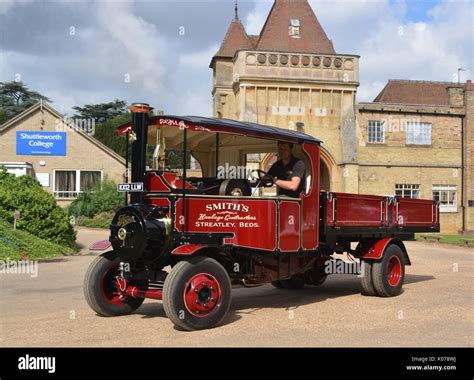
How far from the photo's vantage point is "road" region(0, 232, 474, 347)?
732 centimetres

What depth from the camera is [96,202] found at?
35.0m

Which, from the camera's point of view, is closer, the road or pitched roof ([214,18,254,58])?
the road

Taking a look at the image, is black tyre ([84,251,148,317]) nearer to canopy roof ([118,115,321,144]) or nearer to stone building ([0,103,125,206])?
canopy roof ([118,115,321,144])

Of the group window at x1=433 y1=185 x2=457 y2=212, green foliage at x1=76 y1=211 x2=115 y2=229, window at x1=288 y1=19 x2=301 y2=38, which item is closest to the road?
green foliage at x1=76 y1=211 x2=115 y2=229

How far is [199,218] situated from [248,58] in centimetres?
2750

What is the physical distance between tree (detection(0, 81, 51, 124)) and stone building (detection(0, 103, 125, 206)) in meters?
26.4

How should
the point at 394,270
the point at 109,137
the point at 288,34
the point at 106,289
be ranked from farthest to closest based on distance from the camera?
the point at 109,137 → the point at 288,34 → the point at 394,270 → the point at 106,289

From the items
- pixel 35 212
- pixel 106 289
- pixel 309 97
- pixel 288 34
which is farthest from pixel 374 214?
pixel 288 34

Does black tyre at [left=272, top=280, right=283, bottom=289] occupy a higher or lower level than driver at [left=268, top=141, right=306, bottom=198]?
lower

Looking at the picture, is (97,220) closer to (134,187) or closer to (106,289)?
(106,289)

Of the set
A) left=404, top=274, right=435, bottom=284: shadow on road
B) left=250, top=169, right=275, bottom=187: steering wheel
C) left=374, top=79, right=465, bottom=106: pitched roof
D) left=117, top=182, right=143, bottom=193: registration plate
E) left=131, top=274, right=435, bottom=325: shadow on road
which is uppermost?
left=374, top=79, right=465, bottom=106: pitched roof

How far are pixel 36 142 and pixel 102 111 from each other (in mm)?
30871

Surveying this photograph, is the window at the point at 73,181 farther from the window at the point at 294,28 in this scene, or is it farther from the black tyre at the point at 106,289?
the black tyre at the point at 106,289
